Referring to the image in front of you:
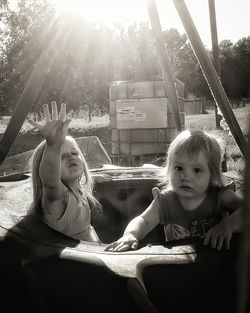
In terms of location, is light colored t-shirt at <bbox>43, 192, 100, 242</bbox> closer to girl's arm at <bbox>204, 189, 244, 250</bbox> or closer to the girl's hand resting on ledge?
the girl's hand resting on ledge

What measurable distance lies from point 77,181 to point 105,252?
0.95 meters

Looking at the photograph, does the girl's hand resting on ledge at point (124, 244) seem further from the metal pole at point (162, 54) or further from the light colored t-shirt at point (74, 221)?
the metal pole at point (162, 54)

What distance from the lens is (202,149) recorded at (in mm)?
1786

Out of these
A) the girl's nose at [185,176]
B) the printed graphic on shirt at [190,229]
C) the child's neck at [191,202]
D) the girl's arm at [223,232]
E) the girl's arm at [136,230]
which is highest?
the girl's nose at [185,176]

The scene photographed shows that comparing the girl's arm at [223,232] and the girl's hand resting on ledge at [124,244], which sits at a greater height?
the girl's arm at [223,232]

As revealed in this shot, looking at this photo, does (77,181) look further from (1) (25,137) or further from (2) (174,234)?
(1) (25,137)

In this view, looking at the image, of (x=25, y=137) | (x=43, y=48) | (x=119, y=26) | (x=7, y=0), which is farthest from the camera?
(x=119, y=26)

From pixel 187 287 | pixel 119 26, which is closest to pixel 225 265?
pixel 187 287

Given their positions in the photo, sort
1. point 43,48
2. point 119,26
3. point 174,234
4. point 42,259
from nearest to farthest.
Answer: point 42,259 < point 174,234 < point 43,48 < point 119,26

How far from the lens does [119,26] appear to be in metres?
19.5

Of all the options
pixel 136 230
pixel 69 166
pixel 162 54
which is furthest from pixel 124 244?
pixel 162 54

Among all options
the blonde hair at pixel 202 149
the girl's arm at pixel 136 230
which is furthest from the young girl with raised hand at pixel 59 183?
the blonde hair at pixel 202 149

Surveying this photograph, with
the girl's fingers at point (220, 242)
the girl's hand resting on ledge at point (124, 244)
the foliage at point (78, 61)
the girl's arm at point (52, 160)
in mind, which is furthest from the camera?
the foliage at point (78, 61)

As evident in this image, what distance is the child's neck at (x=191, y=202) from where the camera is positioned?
1.87 metres
